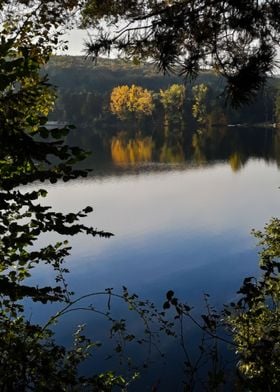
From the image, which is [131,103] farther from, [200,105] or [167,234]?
[167,234]

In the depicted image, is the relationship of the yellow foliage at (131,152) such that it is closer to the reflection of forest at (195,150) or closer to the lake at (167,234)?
the reflection of forest at (195,150)

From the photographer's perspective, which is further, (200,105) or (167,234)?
(200,105)

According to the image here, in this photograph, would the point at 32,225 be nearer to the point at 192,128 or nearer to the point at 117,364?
the point at 117,364

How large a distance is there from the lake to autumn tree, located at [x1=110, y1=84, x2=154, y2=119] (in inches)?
3858

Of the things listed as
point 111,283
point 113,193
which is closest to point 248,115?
point 113,193

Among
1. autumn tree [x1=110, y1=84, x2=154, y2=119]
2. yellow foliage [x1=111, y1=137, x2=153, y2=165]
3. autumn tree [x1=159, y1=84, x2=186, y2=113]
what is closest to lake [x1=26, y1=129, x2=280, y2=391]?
yellow foliage [x1=111, y1=137, x2=153, y2=165]

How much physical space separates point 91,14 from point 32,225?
19.1ft

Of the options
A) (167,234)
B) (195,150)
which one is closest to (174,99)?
(195,150)

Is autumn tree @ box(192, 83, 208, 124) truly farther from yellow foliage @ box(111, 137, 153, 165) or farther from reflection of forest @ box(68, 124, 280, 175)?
yellow foliage @ box(111, 137, 153, 165)

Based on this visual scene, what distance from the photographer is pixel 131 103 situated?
171875 millimetres

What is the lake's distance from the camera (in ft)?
90.6

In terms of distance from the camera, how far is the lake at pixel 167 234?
27.6 metres

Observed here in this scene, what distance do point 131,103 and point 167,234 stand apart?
137675mm

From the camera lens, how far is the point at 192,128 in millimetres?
164500
